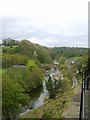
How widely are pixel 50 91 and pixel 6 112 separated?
19.6 ft

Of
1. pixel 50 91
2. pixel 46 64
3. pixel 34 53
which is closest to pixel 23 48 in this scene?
pixel 34 53

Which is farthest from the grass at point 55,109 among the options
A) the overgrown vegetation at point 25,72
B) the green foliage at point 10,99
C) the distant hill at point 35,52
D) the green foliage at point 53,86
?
the distant hill at point 35,52

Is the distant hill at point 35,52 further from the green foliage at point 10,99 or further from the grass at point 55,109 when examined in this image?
the grass at point 55,109

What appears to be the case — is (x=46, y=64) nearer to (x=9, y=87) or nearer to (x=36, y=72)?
(x=36, y=72)

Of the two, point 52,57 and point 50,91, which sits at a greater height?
point 52,57

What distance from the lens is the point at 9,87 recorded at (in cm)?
842

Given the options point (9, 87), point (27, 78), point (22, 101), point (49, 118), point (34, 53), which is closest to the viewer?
point (49, 118)

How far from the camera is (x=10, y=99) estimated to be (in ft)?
27.3

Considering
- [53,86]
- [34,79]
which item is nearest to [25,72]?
[34,79]

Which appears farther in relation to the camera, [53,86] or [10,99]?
[53,86]

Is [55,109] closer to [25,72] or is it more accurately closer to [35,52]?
[25,72]

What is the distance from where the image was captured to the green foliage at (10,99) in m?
7.63

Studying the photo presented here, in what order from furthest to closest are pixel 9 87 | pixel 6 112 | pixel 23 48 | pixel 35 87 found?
pixel 23 48
pixel 35 87
pixel 9 87
pixel 6 112

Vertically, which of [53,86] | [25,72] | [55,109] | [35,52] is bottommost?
[53,86]
